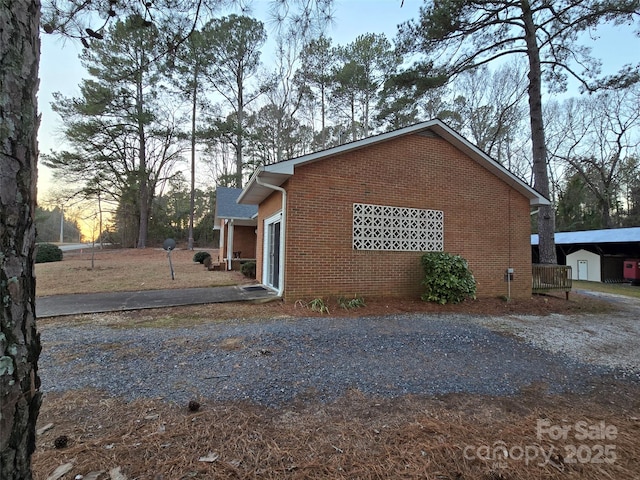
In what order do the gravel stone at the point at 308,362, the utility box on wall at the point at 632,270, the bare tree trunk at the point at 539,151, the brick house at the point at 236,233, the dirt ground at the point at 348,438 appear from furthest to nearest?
1. the utility box on wall at the point at 632,270
2. the brick house at the point at 236,233
3. the bare tree trunk at the point at 539,151
4. the gravel stone at the point at 308,362
5. the dirt ground at the point at 348,438

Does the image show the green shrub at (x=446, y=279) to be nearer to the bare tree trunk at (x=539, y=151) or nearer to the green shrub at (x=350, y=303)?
the green shrub at (x=350, y=303)

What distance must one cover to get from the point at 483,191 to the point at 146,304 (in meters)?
8.97

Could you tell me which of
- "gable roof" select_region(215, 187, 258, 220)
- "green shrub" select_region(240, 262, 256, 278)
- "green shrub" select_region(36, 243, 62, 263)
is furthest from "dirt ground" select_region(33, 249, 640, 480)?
"green shrub" select_region(36, 243, 62, 263)

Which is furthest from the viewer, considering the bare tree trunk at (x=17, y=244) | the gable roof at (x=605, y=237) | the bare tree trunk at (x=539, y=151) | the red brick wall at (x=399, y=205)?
the gable roof at (x=605, y=237)

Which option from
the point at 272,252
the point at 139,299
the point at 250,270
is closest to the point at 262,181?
the point at 272,252

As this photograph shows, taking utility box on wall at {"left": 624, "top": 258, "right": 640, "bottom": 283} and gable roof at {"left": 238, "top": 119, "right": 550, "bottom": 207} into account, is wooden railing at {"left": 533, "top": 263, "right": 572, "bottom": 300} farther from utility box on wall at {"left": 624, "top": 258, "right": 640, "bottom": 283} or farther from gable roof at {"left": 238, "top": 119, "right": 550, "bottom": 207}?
utility box on wall at {"left": 624, "top": 258, "right": 640, "bottom": 283}

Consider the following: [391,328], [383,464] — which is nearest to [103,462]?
[383,464]

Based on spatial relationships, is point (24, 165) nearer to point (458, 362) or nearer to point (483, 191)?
point (458, 362)

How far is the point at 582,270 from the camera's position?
58.5 ft

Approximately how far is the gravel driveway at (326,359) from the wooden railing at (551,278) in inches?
150

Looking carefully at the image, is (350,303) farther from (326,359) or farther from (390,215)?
(326,359)

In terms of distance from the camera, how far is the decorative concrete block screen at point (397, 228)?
6977 mm

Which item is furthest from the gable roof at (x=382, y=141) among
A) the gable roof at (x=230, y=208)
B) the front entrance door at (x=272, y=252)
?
the gable roof at (x=230, y=208)

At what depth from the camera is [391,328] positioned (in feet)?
16.1
